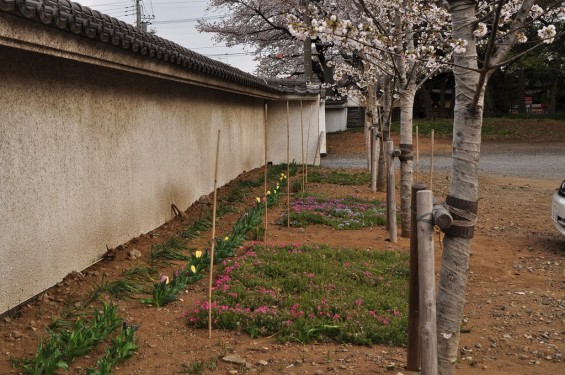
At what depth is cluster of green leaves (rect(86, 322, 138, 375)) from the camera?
4.01 metres

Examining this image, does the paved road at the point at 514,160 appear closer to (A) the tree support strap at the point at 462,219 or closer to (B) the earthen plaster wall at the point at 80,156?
(B) the earthen plaster wall at the point at 80,156

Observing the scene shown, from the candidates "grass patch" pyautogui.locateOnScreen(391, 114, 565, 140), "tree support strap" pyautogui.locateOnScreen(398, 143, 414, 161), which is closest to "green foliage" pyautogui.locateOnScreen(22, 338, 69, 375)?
"tree support strap" pyautogui.locateOnScreen(398, 143, 414, 161)

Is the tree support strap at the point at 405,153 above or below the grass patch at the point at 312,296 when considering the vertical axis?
above

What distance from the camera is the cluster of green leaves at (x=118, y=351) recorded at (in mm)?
4005

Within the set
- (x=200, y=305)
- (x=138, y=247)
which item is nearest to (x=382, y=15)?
(x=138, y=247)

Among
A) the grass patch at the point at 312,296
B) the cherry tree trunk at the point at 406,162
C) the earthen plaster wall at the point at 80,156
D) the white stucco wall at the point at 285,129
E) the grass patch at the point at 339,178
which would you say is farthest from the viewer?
the white stucco wall at the point at 285,129

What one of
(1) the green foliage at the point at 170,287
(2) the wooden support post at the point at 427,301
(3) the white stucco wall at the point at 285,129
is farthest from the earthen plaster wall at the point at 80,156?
(3) the white stucco wall at the point at 285,129

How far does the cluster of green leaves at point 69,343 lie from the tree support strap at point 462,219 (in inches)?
102

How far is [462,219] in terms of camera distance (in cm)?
362

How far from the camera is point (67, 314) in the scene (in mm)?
5312

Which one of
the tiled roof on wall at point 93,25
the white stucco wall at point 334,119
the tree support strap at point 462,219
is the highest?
the tiled roof on wall at point 93,25

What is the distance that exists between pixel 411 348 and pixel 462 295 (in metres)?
0.68

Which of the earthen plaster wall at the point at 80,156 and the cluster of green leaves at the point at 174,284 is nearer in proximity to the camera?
the earthen plaster wall at the point at 80,156

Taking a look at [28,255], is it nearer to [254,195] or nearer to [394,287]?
[394,287]
